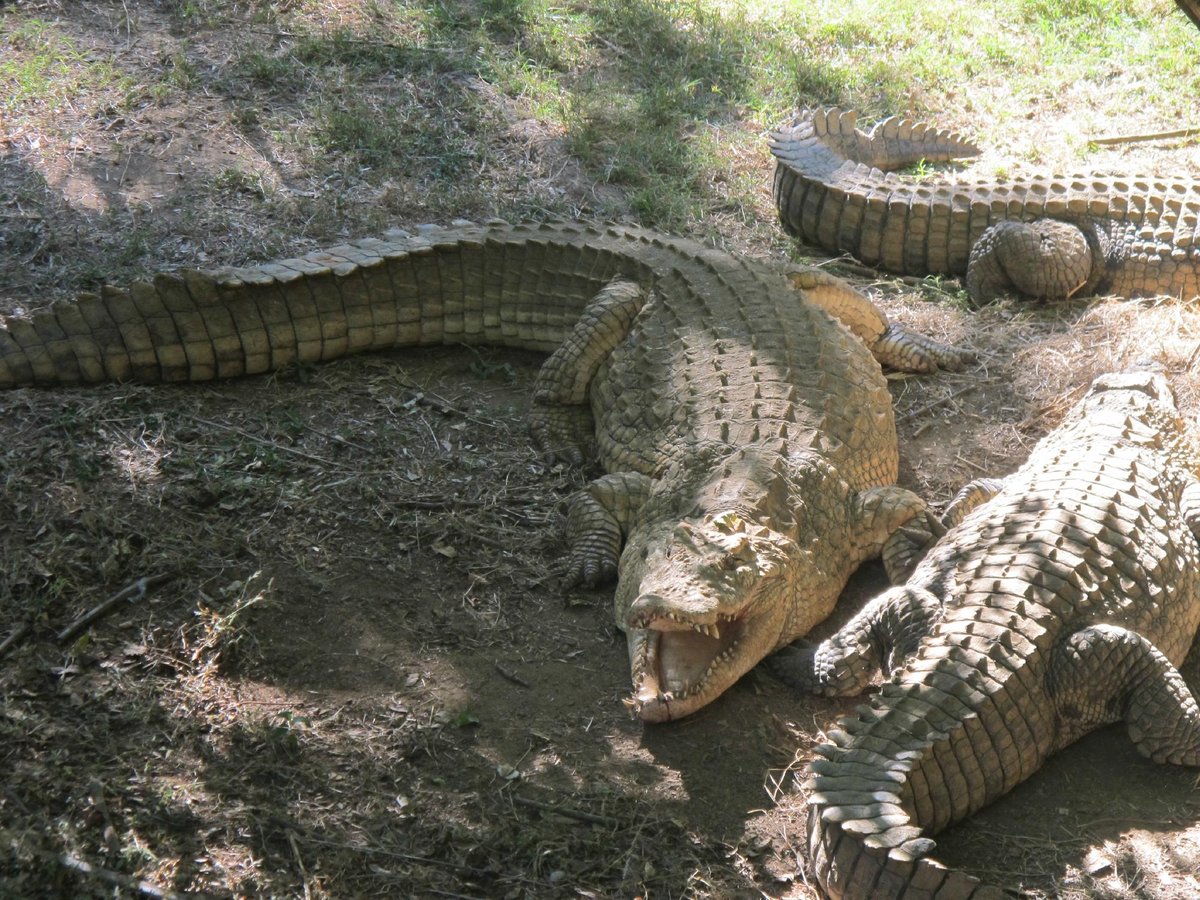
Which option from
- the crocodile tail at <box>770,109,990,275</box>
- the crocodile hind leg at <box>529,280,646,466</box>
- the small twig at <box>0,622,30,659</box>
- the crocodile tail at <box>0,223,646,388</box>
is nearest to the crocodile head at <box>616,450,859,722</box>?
the crocodile hind leg at <box>529,280,646,466</box>

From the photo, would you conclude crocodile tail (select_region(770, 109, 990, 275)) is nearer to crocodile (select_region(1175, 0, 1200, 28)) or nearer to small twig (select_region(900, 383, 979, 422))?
small twig (select_region(900, 383, 979, 422))

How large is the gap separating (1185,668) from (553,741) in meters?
2.20

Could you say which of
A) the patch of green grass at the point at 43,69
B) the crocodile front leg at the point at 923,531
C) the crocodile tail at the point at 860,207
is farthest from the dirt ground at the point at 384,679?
the patch of green grass at the point at 43,69

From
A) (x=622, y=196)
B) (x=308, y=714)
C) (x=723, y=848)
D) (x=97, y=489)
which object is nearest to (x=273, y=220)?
(x=622, y=196)

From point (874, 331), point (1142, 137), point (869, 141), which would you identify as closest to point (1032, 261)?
point (874, 331)

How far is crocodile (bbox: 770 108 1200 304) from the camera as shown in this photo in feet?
21.1

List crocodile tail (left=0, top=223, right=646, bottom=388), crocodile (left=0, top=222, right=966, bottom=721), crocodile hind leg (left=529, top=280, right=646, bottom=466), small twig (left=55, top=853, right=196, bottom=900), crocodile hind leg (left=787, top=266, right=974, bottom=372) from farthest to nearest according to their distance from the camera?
crocodile hind leg (left=787, top=266, right=974, bottom=372) → crocodile hind leg (left=529, top=280, right=646, bottom=466) → crocodile tail (left=0, top=223, right=646, bottom=388) → crocodile (left=0, top=222, right=966, bottom=721) → small twig (left=55, top=853, right=196, bottom=900)

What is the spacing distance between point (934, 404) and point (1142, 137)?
12.2 feet

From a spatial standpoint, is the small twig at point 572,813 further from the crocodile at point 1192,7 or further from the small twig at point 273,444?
the crocodile at point 1192,7

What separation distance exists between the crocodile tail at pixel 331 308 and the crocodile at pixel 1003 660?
2.35m

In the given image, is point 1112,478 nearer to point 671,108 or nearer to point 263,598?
point 263,598

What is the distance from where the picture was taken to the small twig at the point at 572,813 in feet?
11.0

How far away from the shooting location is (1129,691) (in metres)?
3.57

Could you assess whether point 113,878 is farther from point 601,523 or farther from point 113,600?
point 601,523
